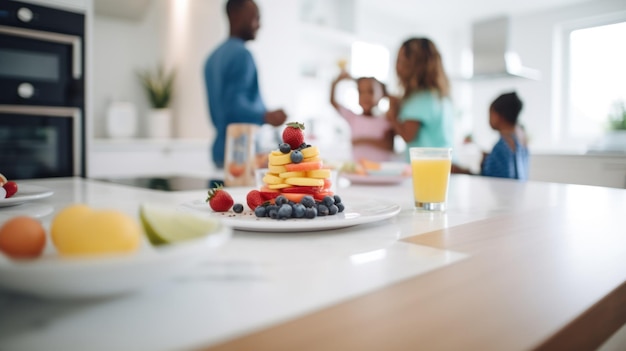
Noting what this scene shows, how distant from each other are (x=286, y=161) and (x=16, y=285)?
50 cm

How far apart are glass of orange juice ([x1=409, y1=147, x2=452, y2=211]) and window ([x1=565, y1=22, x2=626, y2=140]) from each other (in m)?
5.29

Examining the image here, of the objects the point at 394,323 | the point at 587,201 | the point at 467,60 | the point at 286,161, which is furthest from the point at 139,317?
the point at 467,60

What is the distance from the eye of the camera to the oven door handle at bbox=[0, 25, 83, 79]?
8.48 ft

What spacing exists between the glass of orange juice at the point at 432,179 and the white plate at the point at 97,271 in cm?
73

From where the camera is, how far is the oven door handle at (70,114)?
2.62m

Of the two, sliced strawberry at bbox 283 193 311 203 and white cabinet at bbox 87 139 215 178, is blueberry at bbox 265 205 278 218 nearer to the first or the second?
sliced strawberry at bbox 283 193 311 203

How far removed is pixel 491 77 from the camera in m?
5.37

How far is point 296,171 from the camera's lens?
83 centimetres

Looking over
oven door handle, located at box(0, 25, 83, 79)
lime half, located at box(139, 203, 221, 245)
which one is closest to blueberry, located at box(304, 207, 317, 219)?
lime half, located at box(139, 203, 221, 245)

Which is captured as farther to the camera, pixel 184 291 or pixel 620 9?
pixel 620 9

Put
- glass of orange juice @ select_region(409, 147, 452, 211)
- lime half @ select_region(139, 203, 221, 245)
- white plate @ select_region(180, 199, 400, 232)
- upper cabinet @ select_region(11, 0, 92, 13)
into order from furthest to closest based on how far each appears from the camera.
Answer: upper cabinet @ select_region(11, 0, 92, 13) < glass of orange juice @ select_region(409, 147, 452, 211) < white plate @ select_region(180, 199, 400, 232) < lime half @ select_region(139, 203, 221, 245)

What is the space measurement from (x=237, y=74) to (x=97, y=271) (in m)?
2.29

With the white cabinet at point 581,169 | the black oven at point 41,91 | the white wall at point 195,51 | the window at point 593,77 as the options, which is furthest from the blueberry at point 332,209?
the window at point 593,77

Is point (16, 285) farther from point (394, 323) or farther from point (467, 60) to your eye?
point (467, 60)
